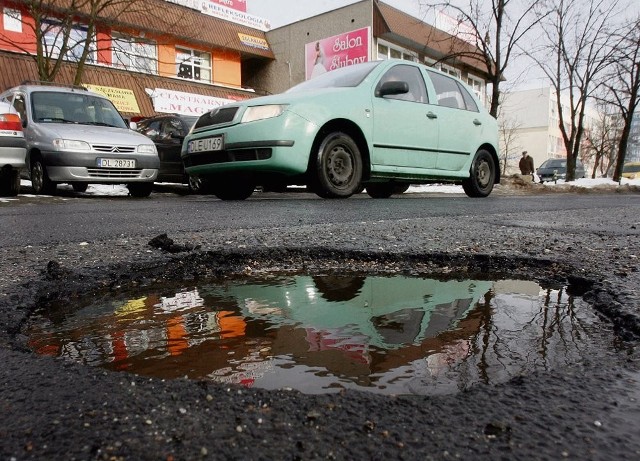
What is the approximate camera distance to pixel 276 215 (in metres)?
4.10

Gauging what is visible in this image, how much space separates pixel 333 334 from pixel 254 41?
79.3 ft

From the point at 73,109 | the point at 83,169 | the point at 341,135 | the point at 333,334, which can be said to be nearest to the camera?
the point at 333,334

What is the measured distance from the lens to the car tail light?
21.8 feet

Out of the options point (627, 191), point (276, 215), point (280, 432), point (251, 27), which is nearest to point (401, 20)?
point (251, 27)

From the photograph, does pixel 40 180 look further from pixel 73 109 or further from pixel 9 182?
pixel 73 109

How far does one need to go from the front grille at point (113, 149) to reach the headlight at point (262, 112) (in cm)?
324

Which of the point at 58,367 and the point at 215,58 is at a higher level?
the point at 215,58

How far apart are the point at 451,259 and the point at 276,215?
203cm

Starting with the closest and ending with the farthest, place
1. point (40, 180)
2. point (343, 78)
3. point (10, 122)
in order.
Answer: point (343, 78) → point (10, 122) → point (40, 180)

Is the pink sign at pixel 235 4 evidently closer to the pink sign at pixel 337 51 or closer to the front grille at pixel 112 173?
the pink sign at pixel 337 51

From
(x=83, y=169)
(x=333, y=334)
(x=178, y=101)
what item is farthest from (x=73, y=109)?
(x=178, y=101)

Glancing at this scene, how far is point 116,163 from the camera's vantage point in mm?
7805

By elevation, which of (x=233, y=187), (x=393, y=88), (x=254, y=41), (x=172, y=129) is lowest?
(x=233, y=187)

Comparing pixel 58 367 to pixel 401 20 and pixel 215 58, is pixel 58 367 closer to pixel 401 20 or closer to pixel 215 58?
pixel 215 58
